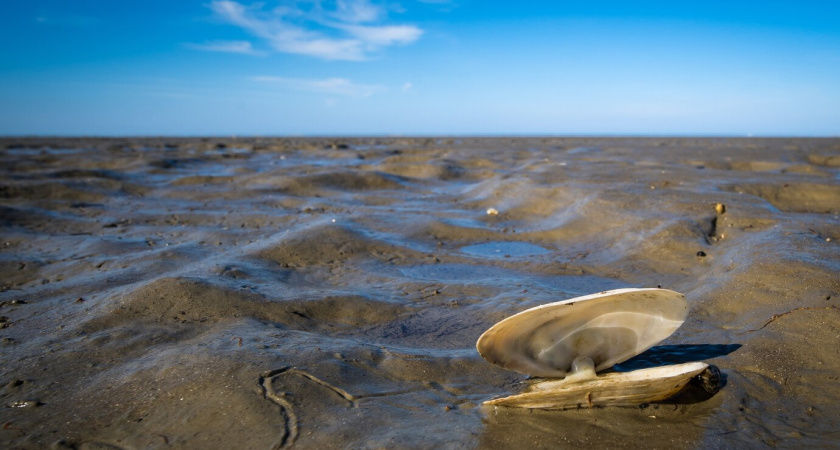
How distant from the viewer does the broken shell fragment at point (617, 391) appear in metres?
2.36

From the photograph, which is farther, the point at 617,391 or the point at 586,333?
the point at 586,333

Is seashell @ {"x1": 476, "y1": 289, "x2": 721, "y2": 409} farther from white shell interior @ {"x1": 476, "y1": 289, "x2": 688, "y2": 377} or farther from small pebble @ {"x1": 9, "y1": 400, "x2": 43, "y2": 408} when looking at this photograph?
small pebble @ {"x1": 9, "y1": 400, "x2": 43, "y2": 408}

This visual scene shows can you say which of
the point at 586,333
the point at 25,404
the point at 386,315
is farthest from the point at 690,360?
the point at 25,404

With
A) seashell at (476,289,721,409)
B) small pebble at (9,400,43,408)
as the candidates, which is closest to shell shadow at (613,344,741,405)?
seashell at (476,289,721,409)

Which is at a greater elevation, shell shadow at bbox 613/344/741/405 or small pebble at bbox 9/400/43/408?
shell shadow at bbox 613/344/741/405

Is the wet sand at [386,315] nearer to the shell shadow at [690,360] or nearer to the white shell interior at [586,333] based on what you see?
the shell shadow at [690,360]

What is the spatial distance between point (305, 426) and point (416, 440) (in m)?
0.50

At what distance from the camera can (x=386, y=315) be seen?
13.5 feet

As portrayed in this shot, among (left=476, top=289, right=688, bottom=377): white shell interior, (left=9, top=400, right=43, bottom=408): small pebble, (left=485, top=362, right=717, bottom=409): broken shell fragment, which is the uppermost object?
(left=476, top=289, right=688, bottom=377): white shell interior

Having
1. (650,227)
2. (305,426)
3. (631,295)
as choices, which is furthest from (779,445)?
(650,227)

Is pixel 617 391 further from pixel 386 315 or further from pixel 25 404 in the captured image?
pixel 25 404

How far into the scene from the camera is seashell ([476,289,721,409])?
246 centimetres

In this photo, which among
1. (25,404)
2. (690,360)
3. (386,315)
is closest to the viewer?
(25,404)

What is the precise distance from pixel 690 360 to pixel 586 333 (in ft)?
2.83
